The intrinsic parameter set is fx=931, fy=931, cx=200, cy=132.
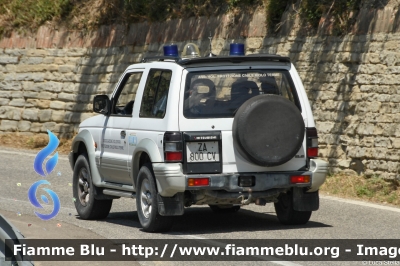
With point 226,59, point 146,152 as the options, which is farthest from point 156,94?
point 226,59

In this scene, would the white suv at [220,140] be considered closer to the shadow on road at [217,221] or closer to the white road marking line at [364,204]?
the shadow on road at [217,221]

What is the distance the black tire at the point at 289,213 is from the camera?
1120 cm

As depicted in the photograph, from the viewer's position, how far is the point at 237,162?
10586 millimetres

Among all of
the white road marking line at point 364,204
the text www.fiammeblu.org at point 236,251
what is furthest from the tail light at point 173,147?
the white road marking line at point 364,204

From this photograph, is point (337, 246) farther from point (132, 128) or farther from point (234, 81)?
point (132, 128)

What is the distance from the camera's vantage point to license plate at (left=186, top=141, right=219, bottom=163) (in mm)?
10484

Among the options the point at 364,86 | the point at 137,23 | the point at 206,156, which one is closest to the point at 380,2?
the point at 364,86

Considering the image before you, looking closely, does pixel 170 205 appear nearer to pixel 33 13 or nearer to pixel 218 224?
pixel 218 224

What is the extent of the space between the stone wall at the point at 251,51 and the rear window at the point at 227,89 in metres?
4.28

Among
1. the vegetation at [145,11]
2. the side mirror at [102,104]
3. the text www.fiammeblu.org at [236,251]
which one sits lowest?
the text www.fiammeblu.org at [236,251]

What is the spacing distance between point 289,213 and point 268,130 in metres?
1.28

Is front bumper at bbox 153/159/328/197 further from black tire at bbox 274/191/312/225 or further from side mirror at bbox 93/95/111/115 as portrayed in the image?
side mirror at bbox 93/95/111/115

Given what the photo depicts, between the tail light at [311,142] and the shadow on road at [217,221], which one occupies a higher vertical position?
the tail light at [311,142]

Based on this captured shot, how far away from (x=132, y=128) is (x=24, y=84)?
14066 mm
